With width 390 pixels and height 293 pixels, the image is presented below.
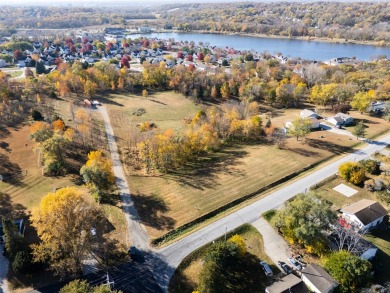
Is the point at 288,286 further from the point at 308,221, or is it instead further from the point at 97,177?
the point at 97,177

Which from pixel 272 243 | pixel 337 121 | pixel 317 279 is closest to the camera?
pixel 317 279

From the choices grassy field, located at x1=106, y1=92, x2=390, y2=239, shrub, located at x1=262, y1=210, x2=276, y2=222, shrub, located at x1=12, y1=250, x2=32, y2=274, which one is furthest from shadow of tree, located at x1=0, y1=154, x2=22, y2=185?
shrub, located at x1=262, y1=210, x2=276, y2=222

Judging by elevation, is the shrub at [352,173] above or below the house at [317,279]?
above

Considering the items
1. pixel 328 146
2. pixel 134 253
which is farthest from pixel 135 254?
pixel 328 146

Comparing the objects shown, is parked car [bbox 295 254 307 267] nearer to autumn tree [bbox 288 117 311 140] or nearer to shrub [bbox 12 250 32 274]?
shrub [bbox 12 250 32 274]

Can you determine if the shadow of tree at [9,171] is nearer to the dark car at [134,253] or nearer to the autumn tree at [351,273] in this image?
the dark car at [134,253]

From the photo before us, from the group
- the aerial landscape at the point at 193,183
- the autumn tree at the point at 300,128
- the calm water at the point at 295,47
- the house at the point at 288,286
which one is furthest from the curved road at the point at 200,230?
the calm water at the point at 295,47

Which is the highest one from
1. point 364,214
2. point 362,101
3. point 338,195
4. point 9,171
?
point 362,101
